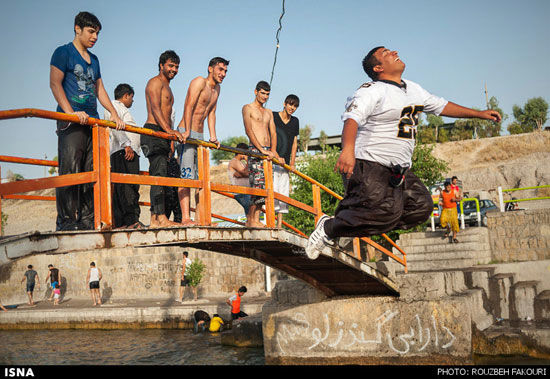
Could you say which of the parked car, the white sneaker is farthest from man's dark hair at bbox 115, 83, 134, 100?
the parked car

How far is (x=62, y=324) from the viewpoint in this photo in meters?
18.2

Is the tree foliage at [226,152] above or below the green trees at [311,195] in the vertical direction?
above

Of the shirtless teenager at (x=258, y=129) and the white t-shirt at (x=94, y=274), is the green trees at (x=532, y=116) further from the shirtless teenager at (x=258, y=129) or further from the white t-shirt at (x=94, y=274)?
the shirtless teenager at (x=258, y=129)

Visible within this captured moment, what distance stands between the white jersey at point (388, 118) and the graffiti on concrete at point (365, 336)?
5441 mm

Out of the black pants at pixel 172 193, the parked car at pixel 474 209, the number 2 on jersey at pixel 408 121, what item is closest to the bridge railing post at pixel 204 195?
the black pants at pixel 172 193

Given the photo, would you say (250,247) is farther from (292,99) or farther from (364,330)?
(364,330)

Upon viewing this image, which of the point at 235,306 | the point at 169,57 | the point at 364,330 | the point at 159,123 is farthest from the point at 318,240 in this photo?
the point at 235,306

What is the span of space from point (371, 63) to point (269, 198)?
Answer: 2.83m

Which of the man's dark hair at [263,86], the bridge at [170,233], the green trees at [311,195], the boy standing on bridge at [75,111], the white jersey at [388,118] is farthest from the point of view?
the green trees at [311,195]

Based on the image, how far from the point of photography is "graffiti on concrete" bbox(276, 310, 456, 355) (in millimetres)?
8945

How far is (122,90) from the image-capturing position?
6734mm

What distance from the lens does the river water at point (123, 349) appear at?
12.4 meters

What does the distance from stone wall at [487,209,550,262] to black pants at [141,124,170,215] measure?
1268 cm

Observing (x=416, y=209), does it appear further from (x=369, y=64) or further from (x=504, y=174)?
(x=504, y=174)
